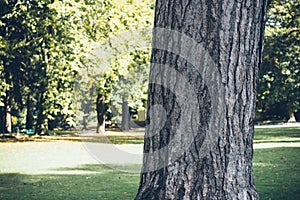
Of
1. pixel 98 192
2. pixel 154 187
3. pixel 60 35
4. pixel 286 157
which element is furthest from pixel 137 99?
pixel 154 187

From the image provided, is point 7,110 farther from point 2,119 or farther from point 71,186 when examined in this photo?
point 71,186

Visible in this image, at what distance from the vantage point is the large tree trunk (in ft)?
11.2

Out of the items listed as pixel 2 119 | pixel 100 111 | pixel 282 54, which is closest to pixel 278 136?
pixel 282 54

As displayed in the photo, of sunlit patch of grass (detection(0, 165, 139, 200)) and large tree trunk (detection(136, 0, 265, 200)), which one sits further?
sunlit patch of grass (detection(0, 165, 139, 200))

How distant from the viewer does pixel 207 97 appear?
347 centimetres

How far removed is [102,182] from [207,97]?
733 centimetres

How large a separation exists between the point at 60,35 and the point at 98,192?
16.3 metres

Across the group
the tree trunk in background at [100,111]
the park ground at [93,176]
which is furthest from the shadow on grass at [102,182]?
the tree trunk in background at [100,111]

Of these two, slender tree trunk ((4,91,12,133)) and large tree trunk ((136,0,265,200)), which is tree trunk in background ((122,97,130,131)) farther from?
large tree trunk ((136,0,265,200))

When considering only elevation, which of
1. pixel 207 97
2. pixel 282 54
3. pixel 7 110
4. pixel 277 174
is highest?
pixel 282 54

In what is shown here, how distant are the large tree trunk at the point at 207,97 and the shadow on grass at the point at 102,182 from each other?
15.6 ft

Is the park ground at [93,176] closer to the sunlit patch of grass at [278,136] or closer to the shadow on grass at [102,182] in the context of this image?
the shadow on grass at [102,182]

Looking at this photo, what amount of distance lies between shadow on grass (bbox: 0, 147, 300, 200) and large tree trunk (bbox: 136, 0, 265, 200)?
15.6ft

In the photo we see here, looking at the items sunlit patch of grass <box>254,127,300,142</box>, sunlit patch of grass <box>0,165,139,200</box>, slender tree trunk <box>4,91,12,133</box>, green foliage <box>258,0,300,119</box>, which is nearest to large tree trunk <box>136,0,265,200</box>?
sunlit patch of grass <box>0,165,139,200</box>
